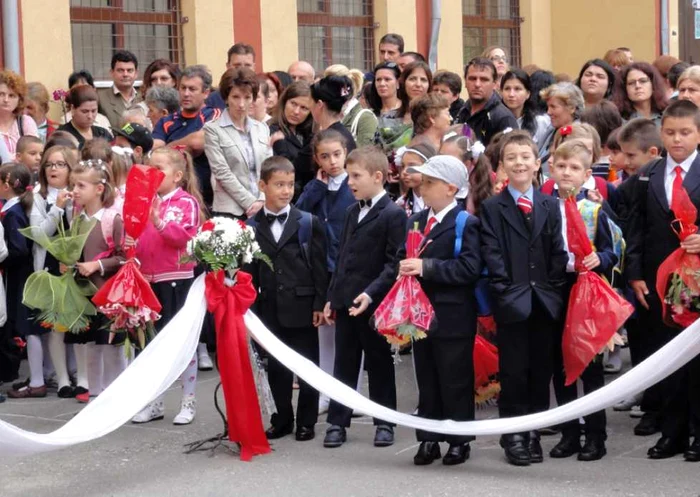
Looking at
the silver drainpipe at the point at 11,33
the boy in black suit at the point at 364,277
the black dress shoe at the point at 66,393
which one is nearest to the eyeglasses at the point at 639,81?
the boy in black suit at the point at 364,277

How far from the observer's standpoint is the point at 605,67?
33.6ft

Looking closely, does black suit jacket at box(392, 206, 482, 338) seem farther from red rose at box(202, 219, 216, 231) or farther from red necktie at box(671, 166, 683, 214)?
red rose at box(202, 219, 216, 231)

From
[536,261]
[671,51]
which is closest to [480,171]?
[536,261]

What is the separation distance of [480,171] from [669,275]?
1.64 meters

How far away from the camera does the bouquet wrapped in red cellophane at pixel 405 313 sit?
6.54m

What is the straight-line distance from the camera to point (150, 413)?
26.2ft

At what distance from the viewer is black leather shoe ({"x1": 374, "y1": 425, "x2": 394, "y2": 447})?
720 centimetres

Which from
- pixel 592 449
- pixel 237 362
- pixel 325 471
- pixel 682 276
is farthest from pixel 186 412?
pixel 682 276

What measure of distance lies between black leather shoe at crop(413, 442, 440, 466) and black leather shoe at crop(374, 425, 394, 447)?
0.41 meters

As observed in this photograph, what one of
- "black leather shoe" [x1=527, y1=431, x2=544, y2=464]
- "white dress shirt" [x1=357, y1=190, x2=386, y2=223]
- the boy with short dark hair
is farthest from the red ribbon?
the boy with short dark hair

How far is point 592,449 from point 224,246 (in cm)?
224

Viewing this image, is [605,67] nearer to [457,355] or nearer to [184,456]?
[457,355]

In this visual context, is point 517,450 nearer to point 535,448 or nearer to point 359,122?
point 535,448

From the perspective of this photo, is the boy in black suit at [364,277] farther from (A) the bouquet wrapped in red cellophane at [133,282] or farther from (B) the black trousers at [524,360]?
(A) the bouquet wrapped in red cellophane at [133,282]
